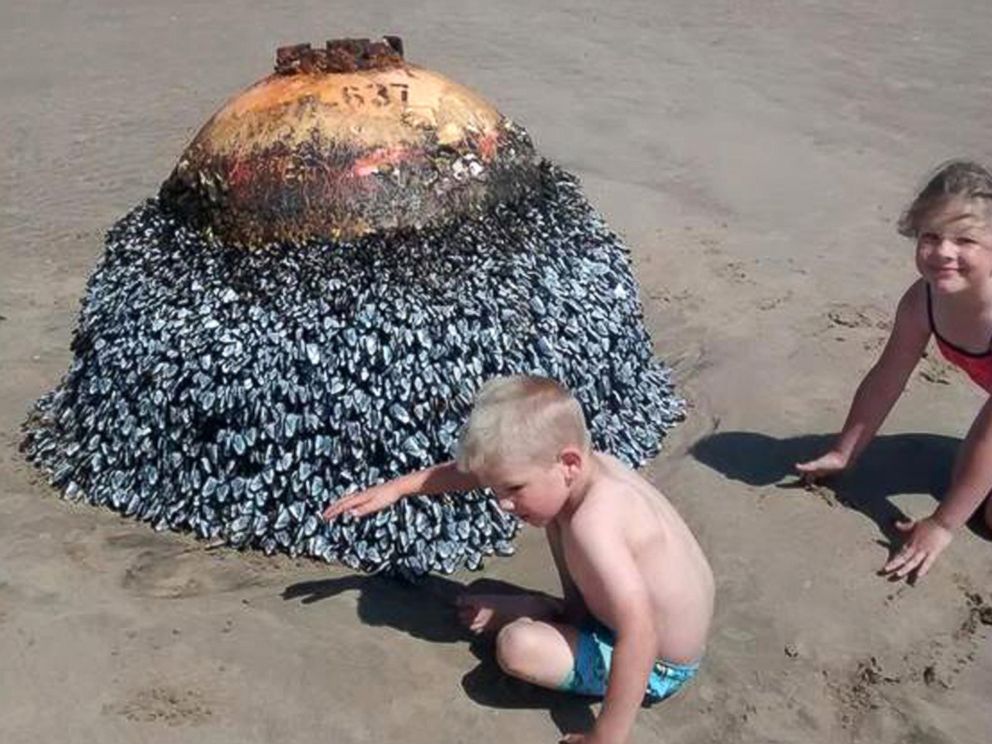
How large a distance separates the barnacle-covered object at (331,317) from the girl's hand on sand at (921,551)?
92cm

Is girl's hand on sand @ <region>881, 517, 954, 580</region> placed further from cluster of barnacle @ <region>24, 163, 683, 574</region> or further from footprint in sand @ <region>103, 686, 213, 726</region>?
footprint in sand @ <region>103, 686, 213, 726</region>

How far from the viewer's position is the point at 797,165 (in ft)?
23.1

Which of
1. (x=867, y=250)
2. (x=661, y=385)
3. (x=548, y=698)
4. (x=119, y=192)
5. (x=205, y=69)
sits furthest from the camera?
(x=205, y=69)

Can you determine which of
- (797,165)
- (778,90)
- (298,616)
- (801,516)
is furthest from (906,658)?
(778,90)

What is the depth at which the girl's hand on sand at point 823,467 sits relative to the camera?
→ 4.11m

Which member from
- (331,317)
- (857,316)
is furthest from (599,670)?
(857,316)

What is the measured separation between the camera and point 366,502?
10.7 feet

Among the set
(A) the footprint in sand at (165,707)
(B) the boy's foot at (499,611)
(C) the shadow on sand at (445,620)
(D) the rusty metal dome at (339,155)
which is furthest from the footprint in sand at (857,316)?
(A) the footprint in sand at (165,707)

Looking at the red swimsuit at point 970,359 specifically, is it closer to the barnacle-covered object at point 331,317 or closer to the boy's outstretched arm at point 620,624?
the barnacle-covered object at point 331,317

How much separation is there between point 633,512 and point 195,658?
1082mm

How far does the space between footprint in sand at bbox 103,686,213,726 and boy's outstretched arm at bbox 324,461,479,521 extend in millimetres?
497

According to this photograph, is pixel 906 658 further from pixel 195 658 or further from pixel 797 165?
pixel 797 165

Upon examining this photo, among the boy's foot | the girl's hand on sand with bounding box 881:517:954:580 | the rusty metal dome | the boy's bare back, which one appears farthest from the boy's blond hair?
the girl's hand on sand with bounding box 881:517:954:580

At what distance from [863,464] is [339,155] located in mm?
1791
